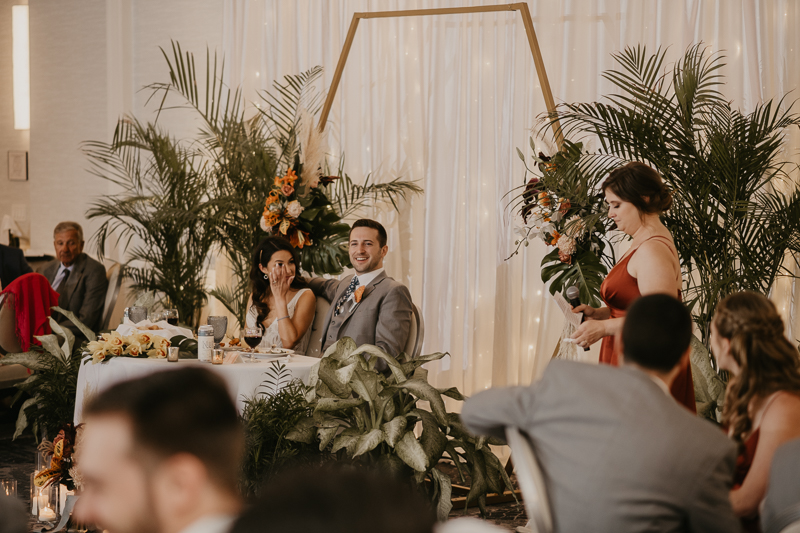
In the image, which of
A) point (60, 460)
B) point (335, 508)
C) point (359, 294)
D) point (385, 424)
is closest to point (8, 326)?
point (60, 460)

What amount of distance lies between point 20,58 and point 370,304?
5.74 m

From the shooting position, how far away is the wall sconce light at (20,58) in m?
7.62

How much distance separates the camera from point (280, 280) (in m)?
4.16

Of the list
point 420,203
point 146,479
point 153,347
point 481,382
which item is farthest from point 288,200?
point 146,479

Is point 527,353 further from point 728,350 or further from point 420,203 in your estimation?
point 728,350

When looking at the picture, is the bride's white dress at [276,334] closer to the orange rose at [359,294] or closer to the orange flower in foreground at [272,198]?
the orange rose at [359,294]

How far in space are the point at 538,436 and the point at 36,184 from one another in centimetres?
713

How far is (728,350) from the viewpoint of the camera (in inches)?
79.3

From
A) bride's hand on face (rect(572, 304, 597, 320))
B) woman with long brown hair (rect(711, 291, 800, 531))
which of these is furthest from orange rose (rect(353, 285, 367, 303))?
woman with long brown hair (rect(711, 291, 800, 531))

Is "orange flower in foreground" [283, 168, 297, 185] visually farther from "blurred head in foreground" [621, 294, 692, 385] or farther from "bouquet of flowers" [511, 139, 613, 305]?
"blurred head in foreground" [621, 294, 692, 385]

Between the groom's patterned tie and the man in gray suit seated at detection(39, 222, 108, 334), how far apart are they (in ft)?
7.93

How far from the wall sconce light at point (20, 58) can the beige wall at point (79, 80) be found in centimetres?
22

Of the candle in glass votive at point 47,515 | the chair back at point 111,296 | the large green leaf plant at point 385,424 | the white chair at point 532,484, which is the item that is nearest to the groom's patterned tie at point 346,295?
the large green leaf plant at point 385,424

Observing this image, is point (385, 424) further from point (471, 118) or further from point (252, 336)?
point (471, 118)
